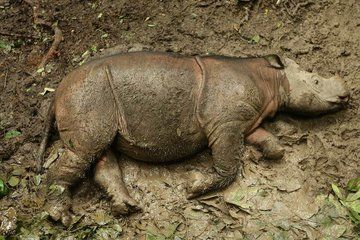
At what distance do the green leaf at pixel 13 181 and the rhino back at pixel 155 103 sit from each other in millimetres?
1010

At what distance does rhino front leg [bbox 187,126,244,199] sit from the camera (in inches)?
176

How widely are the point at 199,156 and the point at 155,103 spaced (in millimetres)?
696

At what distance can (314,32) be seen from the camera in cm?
530

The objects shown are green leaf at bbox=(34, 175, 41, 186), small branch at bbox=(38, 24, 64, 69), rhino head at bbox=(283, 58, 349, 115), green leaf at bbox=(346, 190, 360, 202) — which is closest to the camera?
green leaf at bbox=(346, 190, 360, 202)

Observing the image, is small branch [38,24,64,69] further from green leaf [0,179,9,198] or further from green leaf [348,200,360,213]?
green leaf [348,200,360,213]

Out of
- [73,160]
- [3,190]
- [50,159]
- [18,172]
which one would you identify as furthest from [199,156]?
[3,190]

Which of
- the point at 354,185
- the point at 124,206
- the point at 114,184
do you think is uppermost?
the point at 114,184

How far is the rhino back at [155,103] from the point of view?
4.47 metres

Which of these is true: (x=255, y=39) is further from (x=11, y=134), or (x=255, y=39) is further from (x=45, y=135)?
(x=11, y=134)

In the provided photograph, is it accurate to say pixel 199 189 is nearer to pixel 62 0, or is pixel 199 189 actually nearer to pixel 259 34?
pixel 259 34

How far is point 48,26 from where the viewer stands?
5.71 meters

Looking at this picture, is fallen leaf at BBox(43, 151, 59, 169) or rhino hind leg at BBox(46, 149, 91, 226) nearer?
rhino hind leg at BBox(46, 149, 91, 226)

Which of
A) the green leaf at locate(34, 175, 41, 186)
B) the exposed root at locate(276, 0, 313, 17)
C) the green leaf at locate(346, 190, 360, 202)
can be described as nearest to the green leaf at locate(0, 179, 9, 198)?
the green leaf at locate(34, 175, 41, 186)

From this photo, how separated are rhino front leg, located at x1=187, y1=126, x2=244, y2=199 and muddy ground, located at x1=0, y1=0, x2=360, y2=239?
11 centimetres
